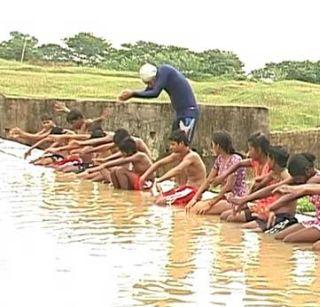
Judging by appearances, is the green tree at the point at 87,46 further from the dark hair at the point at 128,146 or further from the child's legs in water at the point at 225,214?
the child's legs in water at the point at 225,214

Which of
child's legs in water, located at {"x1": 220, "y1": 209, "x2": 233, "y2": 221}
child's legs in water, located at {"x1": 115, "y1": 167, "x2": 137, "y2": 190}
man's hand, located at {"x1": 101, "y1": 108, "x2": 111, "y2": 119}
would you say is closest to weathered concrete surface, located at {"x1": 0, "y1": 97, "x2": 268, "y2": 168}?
man's hand, located at {"x1": 101, "y1": 108, "x2": 111, "y2": 119}

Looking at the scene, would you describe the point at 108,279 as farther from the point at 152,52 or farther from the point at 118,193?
the point at 152,52

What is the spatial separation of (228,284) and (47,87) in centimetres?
2077

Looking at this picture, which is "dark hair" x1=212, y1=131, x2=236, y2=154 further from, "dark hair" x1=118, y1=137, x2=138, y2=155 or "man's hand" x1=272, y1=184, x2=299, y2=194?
"dark hair" x1=118, y1=137, x2=138, y2=155

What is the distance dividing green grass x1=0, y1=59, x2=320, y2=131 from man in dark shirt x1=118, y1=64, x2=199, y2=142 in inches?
315

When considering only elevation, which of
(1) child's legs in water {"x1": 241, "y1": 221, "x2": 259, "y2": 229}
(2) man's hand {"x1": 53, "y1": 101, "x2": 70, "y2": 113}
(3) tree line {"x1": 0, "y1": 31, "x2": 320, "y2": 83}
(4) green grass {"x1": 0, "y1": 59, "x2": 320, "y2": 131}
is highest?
(3) tree line {"x1": 0, "y1": 31, "x2": 320, "y2": 83}

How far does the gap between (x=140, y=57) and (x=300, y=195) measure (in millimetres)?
34794

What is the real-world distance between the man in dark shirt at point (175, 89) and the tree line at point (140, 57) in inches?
843

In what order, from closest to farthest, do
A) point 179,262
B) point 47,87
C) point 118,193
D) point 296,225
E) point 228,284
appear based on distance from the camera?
point 228,284
point 179,262
point 296,225
point 118,193
point 47,87

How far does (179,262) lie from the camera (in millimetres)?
6684

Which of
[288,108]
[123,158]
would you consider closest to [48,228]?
[123,158]

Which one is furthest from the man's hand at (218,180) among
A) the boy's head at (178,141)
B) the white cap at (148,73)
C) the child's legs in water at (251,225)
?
the white cap at (148,73)

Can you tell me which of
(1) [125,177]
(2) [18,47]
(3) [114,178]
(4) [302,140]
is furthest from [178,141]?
(2) [18,47]

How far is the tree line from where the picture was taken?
36500 mm
